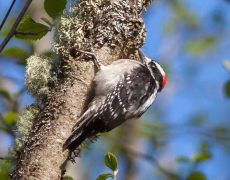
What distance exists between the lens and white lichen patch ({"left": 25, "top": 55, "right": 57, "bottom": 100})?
3385 millimetres

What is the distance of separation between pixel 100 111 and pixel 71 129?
74cm

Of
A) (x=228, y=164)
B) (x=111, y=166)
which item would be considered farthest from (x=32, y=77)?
(x=228, y=164)

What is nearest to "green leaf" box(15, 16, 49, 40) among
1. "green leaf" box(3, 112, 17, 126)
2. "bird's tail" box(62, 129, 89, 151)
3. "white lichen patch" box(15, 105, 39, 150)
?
"white lichen patch" box(15, 105, 39, 150)

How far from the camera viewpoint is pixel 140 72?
419 cm

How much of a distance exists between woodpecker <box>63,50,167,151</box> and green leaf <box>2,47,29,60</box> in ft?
1.84

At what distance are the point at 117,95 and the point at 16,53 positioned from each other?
2.66 ft

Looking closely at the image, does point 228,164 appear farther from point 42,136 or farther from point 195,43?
point 42,136

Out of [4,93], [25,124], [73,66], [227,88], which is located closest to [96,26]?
[73,66]

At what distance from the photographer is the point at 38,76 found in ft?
11.3

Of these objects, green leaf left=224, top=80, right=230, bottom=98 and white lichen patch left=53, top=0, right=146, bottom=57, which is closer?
white lichen patch left=53, top=0, right=146, bottom=57

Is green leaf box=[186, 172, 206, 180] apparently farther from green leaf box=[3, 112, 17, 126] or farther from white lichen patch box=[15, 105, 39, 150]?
green leaf box=[3, 112, 17, 126]

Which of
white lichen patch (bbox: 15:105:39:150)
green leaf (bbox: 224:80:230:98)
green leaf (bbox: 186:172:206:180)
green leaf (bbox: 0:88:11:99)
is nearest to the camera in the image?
white lichen patch (bbox: 15:105:39:150)

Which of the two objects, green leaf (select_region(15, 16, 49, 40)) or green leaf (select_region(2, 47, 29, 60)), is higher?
green leaf (select_region(15, 16, 49, 40))

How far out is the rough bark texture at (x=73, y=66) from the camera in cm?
288
